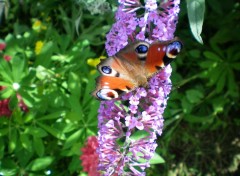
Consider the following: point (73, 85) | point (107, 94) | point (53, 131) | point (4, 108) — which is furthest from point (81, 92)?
point (107, 94)

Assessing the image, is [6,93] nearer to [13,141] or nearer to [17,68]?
[17,68]

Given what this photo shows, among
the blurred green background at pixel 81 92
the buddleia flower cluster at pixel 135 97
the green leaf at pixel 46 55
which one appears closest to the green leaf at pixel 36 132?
the blurred green background at pixel 81 92

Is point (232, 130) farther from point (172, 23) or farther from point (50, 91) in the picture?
point (172, 23)

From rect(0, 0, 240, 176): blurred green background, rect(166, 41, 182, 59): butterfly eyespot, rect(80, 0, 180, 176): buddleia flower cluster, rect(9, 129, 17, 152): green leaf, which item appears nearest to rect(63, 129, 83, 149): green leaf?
rect(0, 0, 240, 176): blurred green background

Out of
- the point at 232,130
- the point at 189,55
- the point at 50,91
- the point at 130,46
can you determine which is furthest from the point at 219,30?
the point at 130,46

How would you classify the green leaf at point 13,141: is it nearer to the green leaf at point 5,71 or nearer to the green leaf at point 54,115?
the green leaf at point 54,115

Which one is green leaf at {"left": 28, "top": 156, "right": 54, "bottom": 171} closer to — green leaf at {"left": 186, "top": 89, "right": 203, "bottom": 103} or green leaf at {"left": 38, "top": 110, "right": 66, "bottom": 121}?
green leaf at {"left": 38, "top": 110, "right": 66, "bottom": 121}

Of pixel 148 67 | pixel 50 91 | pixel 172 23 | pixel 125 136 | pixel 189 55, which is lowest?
pixel 125 136
